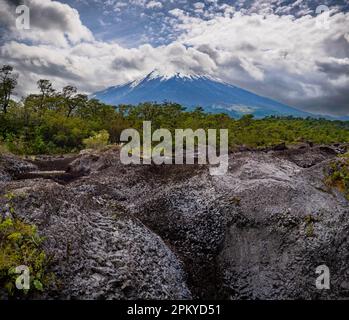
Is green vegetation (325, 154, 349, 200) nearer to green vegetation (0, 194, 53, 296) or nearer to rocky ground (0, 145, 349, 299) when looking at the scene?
rocky ground (0, 145, 349, 299)

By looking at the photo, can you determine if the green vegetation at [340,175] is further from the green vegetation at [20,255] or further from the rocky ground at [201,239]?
the green vegetation at [20,255]

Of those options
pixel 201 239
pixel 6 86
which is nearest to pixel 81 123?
pixel 6 86

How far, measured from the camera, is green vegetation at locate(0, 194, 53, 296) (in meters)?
9.66

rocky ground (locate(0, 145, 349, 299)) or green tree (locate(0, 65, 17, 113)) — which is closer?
rocky ground (locate(0, 145, 349, 299))

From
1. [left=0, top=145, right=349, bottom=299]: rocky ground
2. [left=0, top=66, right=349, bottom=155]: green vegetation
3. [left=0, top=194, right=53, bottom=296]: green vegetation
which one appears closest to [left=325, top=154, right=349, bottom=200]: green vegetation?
[left=0, top=145, right=349, bottom=299]: rocky ground

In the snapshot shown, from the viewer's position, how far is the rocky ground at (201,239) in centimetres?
1142

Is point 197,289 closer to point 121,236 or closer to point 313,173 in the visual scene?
point 121,236

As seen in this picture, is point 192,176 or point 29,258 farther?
point 192,176

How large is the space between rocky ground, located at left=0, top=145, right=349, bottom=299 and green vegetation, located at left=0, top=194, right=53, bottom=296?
405 mm

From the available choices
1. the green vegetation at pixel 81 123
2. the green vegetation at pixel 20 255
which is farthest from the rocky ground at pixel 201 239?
the green vegetation at pixel 81 123
